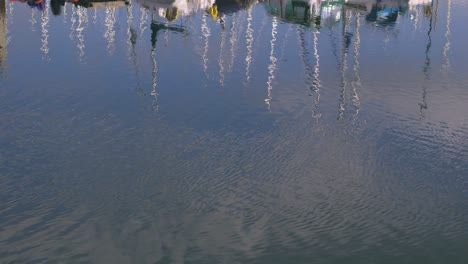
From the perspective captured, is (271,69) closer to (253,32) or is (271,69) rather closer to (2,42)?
(253,32)

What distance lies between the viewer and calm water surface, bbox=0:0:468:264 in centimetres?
1327

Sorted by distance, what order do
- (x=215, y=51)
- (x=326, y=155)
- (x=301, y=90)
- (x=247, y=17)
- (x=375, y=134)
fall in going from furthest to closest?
(x=247, y=17), (x=215, y=51), (x=301, y=90), (x=375, y=134), (x=326, y=155)

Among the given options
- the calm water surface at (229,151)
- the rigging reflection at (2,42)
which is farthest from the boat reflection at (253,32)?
the calm water surface at (229,151)

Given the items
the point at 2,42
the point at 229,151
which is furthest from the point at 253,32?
the point at 229,151

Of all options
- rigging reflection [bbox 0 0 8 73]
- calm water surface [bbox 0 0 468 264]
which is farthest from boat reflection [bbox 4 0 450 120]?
calm water surface [bbox 0 0 468 264]

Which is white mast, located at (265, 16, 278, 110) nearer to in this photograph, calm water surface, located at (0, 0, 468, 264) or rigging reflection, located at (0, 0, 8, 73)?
calm water surface, located at (0, 0, 468, 264)

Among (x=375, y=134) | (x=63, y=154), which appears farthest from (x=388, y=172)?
(x=63, y=154)

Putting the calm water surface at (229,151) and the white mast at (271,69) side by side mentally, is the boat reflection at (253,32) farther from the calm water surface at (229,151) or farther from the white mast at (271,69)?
the calm water surface at (229,151)

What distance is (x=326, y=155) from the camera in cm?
1867

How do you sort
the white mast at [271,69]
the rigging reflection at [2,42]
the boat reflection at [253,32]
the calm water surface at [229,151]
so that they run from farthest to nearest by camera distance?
the rigging reflection at [2,42]
the boat reflection at [253,32]
the white mast at [271,69]
the calm water surface at [229,151]

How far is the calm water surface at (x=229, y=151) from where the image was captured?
43.5 ft

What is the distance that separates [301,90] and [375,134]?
239 inches

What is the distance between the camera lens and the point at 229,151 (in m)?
18.6

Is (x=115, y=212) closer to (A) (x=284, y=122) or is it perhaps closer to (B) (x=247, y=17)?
(A) (x=284, y=122)
